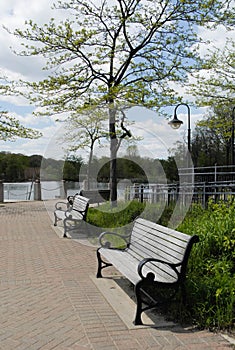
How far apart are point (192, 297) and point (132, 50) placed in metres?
9.77

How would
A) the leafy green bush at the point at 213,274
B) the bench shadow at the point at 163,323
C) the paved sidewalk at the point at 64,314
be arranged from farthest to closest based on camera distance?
the leafy green bush at the point at 213,274, the bench shadow at the point at 163,323, the paved sidewalk at the point at 64,314

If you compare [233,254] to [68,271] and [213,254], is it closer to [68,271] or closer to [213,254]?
[213,254]

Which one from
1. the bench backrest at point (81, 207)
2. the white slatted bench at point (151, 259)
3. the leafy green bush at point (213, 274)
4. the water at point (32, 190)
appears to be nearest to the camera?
the leafy green bush at point (213, 274)

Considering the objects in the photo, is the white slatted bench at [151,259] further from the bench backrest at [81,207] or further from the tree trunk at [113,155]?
the tree trunk at [113,155]

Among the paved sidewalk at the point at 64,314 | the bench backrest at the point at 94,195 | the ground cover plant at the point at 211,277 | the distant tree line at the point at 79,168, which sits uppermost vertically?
the distant tree line at the point at 79,168

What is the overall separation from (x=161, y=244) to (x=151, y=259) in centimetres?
73

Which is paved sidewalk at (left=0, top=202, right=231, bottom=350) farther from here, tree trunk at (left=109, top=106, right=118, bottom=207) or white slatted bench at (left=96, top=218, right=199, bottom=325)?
tree trunk at (left=109, top=106, right=118, bottom=207)

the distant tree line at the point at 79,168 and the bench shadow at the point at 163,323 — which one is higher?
the distant tree line at the point at 79,168

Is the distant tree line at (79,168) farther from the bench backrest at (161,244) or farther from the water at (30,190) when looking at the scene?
the bench backrest at (161,244)

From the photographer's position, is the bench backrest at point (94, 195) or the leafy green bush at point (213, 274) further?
the bench backrest at point (94, 195)

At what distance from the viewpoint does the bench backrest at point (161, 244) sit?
404 centimetres

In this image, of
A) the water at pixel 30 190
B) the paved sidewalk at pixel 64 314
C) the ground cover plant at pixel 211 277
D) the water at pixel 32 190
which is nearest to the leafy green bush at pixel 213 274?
the ground cover plant at pixel 211 277

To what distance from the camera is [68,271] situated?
233 inches

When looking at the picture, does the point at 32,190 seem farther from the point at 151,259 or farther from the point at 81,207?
the point at 151,259
